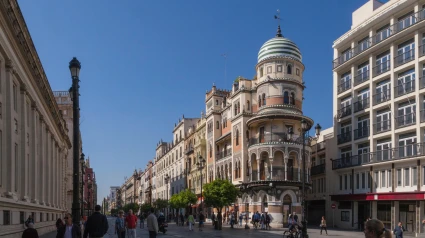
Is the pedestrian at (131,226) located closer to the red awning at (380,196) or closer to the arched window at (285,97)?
the red awning at (380,196)

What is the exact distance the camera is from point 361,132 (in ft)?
152

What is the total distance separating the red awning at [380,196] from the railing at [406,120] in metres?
5.59

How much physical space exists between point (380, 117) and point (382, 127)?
118cm

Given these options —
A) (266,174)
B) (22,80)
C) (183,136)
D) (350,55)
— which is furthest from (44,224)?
(183,136)

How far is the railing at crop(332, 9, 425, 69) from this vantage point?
38.7 metres

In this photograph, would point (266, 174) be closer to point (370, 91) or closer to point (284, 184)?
point (284, 184)

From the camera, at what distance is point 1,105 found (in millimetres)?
19656

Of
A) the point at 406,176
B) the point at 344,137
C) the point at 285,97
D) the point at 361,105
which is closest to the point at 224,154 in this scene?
the point at 285,97

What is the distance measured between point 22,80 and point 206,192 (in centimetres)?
2598

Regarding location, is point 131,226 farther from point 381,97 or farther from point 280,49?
point 280,49

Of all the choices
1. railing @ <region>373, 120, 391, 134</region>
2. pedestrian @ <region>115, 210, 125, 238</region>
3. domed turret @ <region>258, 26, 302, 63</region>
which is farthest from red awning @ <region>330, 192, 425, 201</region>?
pedestrian @ <region>115, 210, 125, 238</region>

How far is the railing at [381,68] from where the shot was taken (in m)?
42.2

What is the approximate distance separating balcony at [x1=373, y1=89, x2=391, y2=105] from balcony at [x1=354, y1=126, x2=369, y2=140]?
281 centimetres

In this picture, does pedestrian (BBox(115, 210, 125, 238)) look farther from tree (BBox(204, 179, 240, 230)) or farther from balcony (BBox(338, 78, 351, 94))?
balcony (BBox(338, 78, 351, 94))
